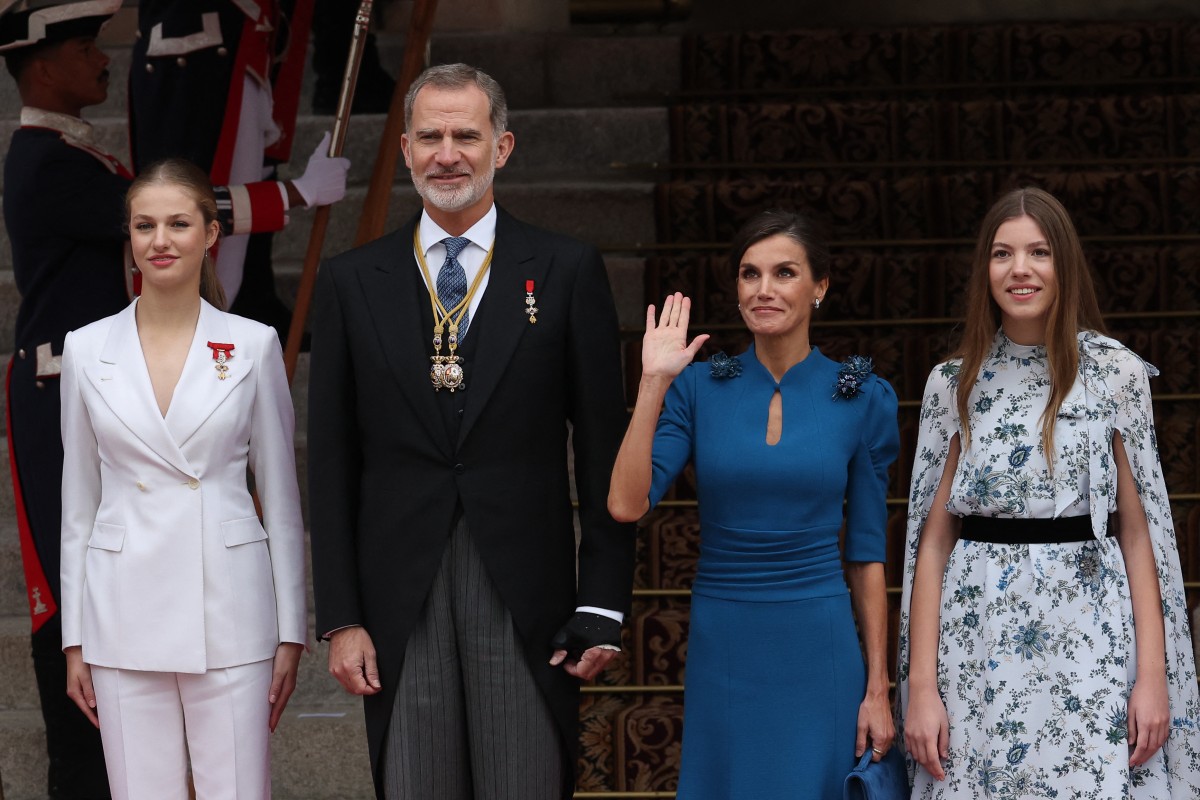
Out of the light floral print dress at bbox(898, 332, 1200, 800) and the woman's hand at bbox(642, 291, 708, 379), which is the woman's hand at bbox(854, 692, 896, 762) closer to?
the light floral print dress at bbox(898, 332, 1200, 800)

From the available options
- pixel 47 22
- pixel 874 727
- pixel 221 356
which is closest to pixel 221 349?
pixel 221 356

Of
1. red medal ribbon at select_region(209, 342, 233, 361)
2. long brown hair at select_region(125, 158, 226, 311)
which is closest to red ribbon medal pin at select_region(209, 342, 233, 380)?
red medal ribbon at select_region(209, 342, 233, 361)

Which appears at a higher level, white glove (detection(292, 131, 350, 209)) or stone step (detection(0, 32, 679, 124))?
stone step (detection(0, 32, 679, 124))

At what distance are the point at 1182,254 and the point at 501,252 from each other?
2770 millimetres

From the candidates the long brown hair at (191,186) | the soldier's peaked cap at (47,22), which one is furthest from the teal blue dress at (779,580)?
the soldier's peaked cap at (47,22)

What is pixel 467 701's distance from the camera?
236cm

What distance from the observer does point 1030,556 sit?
7.82 ft

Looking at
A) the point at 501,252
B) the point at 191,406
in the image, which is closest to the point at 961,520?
the point at 501,252

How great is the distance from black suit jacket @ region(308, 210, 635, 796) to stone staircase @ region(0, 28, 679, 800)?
4.47ft

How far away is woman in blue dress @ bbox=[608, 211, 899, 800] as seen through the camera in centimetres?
238

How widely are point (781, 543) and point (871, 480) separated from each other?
0.18 m

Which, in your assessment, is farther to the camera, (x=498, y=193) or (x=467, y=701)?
(x=498, y=193)

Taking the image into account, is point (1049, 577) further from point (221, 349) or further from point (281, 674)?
point (221, 349)

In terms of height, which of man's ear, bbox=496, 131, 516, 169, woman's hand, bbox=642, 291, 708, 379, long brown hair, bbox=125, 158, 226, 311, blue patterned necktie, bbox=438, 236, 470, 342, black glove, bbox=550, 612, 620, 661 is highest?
man's ear, bbox=496, 131, 516, 169
